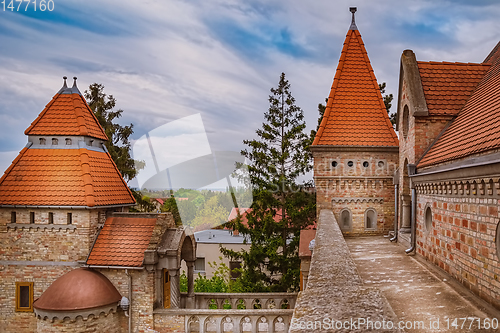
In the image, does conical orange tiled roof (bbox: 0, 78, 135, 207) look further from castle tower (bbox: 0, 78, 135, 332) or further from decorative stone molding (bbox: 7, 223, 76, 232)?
decorative stone molding (bbox: 7, 223, 76, 232)

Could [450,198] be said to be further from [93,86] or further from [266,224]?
[93,86]

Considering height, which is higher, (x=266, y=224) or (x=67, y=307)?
(x=266, y=224)

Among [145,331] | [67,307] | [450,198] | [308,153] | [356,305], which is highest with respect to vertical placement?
[308,153]

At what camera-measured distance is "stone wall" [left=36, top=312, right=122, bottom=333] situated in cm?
1134

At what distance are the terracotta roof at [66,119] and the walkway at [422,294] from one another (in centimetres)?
1195

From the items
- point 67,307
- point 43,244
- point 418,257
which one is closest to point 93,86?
point 43,244

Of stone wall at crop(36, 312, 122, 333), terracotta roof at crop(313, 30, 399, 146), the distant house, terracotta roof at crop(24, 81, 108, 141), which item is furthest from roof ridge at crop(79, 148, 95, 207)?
the distant house

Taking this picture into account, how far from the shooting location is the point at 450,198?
22.4ft

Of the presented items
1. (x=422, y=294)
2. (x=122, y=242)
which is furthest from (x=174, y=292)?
(x=422, y=294)

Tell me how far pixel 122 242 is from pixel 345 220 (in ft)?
28.7

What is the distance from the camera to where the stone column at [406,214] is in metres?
11.3

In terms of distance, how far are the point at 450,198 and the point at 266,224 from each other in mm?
14611

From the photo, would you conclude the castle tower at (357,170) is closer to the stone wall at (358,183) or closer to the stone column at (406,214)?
the stone wall at (358,183)

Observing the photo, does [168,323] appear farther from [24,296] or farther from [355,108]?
[355,108]
